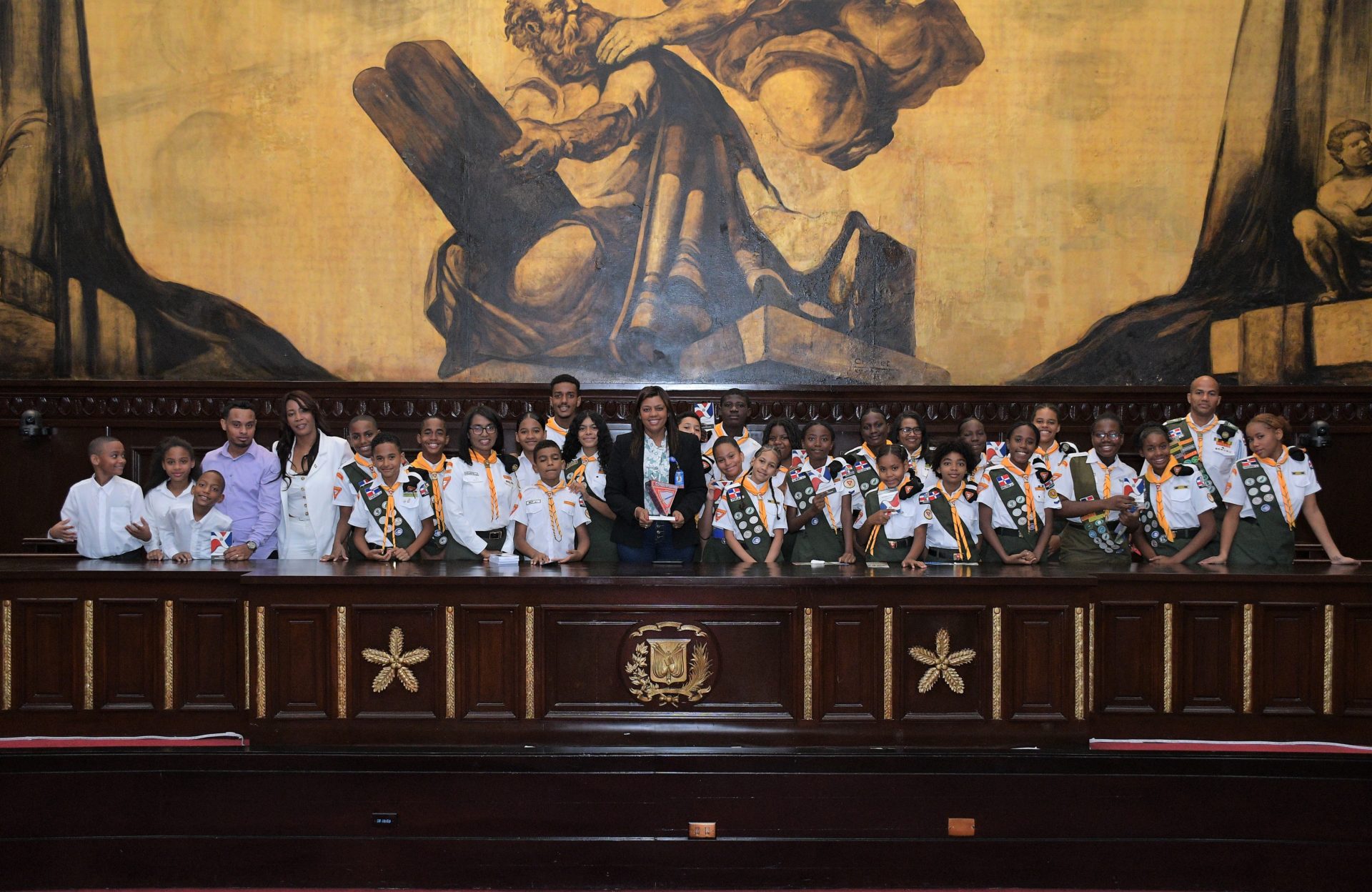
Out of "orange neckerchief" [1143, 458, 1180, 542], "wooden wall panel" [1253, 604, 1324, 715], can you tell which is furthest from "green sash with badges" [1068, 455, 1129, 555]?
"wooden wall panel" [1253, 604, 1324, 715]

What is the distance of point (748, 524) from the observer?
600 cm

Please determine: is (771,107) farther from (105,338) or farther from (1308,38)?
(105,338)

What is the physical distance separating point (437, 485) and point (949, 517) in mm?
3225

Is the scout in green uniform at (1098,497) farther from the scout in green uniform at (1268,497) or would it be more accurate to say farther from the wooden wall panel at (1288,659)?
the wooden wall panel at (1288,659)

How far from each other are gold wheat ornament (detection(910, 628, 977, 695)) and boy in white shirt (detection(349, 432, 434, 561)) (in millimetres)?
3015

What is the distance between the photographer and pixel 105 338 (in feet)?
27.6

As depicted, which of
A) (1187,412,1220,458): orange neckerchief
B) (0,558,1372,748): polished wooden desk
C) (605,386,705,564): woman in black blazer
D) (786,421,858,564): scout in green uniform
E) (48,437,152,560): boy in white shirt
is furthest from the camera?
(1187,412,1220,458): orange neckerchief

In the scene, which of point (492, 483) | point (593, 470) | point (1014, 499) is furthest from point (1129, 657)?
point (492, 483)

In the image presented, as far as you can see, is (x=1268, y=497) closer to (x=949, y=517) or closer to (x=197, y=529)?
(x=949, y=517)

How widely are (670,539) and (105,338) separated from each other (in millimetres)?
5883

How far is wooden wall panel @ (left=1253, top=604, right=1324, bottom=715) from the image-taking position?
4.67 m

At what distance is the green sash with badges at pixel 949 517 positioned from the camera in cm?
585

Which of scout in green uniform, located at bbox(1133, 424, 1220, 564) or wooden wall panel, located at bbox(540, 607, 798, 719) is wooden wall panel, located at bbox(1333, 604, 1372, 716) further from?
wooden wall panel, located at bbox(540, 607, 798, 719)

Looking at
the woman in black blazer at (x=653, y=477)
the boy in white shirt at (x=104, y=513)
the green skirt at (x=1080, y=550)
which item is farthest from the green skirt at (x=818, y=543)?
the boy in white shirt at (x=104, y=513)
